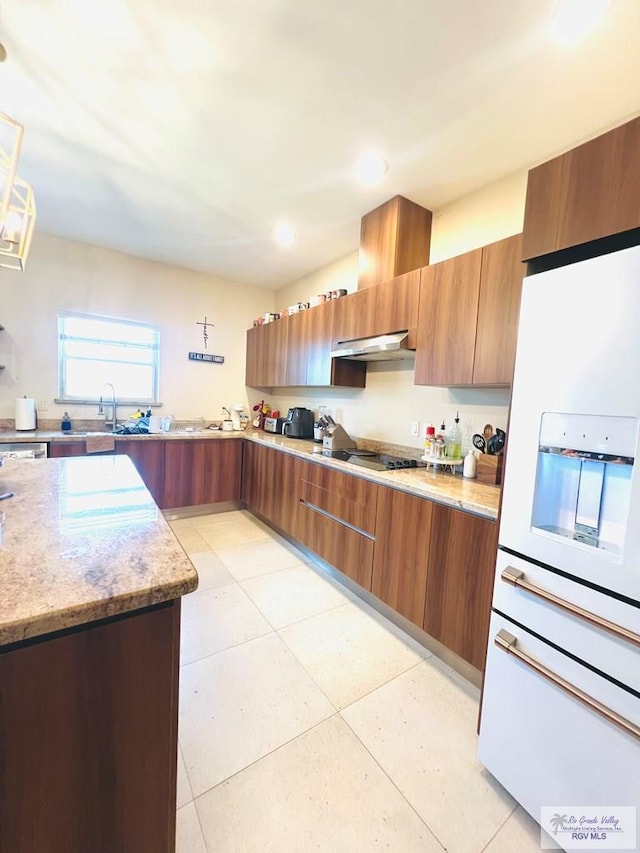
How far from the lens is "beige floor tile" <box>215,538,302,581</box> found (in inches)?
105

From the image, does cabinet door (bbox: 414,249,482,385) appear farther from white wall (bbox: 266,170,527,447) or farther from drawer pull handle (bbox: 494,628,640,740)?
drawer pull handle (bbox: 494,628,640,740)

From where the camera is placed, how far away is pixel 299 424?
3682mm

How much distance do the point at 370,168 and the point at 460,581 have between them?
7.94ft

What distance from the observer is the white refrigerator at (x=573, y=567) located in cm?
91

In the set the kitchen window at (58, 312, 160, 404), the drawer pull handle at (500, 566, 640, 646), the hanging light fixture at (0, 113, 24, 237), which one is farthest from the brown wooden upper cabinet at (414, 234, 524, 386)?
the kitchen window at (58, 312, 160, 404)

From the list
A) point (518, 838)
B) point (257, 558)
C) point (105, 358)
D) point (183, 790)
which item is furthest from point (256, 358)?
point (518, 838)

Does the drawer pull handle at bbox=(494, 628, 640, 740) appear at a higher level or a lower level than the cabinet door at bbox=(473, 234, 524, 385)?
lower

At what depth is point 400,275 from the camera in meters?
2.41

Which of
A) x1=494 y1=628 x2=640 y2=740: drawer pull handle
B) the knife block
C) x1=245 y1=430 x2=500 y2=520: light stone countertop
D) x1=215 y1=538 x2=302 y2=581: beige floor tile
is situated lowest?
x1=215 y1=538 x2=302 y2=581: beige floor tile

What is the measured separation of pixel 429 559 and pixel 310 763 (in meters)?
0.98

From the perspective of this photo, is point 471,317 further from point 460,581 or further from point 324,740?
point 324,740

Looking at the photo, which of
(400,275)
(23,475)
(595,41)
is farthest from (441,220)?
(23,475)

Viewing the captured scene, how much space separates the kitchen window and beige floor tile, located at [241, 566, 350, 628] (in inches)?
99.4

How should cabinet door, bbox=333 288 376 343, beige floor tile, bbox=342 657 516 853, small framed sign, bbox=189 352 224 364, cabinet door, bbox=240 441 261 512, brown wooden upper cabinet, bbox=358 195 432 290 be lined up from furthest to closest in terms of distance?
small framed sign, bbox=189 352 224 364 < cabinet door, bbox=240 441 261 512 < cabinet door, bbox=333 288 376 343 < brown wooden upper cabinet, bbox=358 195 432 290 < beige floor tile, bbox=342 657 516 853
